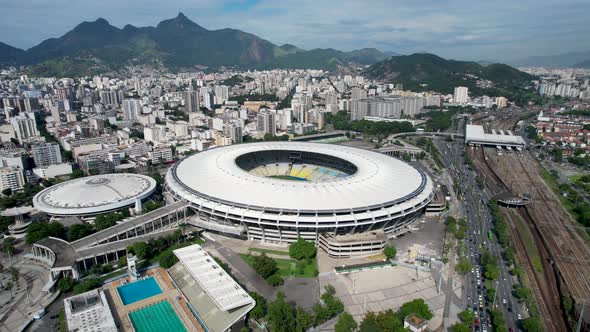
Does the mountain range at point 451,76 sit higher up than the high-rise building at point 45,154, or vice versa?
the mountain range at point 451,76

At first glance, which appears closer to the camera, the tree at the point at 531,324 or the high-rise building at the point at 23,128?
the tree at the point at 531,324

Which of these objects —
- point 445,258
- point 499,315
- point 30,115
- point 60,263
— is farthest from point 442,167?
point 30,115

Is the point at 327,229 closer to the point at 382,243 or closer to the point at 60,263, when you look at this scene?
the point at 382,243

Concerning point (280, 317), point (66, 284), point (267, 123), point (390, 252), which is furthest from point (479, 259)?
→ point (267, 123)

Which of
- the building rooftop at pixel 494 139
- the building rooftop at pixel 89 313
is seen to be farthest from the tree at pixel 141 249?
the building rooftop at pixel 494 139

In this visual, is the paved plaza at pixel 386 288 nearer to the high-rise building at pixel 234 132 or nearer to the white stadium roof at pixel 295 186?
the white stadium roof at pixel 295 186

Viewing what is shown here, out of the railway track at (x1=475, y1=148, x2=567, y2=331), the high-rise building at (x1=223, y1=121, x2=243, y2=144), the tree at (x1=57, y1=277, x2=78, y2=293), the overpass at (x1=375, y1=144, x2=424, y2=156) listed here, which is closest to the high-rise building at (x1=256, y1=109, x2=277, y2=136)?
the high-rise building at (x1=223, y1=121, x2=243, y2=144)
